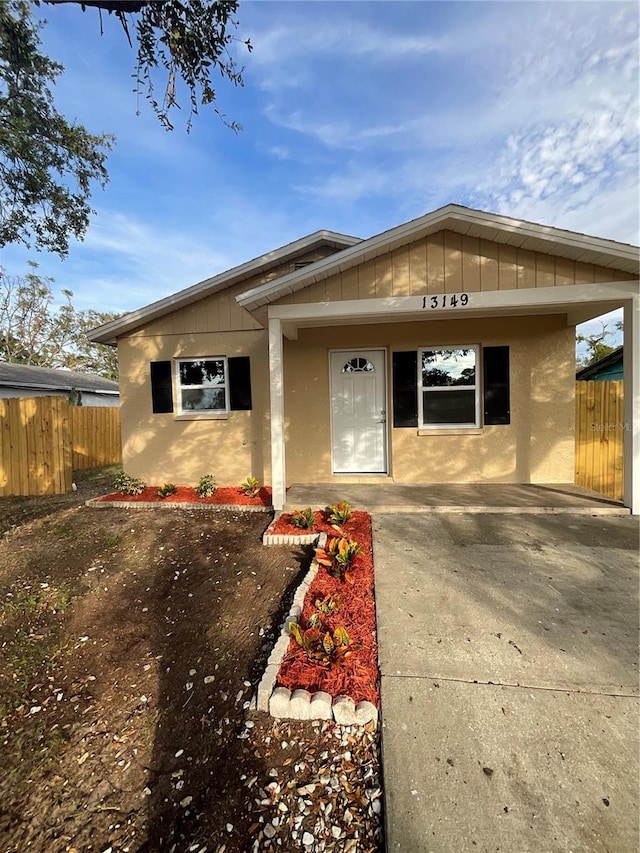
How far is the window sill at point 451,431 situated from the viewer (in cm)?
639

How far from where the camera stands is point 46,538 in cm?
506

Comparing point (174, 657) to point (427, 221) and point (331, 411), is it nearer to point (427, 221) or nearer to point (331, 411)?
point (331, 411)

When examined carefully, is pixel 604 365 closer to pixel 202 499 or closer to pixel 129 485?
pixel 202 499

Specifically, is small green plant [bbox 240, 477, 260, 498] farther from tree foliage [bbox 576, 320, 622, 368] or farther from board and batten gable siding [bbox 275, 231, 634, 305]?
tree foliage [bbox 576, 320, 622, 368]

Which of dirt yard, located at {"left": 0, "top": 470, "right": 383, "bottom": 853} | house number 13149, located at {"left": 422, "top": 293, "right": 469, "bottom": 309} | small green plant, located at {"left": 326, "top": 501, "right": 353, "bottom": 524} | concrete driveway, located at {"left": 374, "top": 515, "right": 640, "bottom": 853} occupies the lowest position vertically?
dirt yard, located at {"left": 0, "top": 470, "right": 383, "bottom": 853}

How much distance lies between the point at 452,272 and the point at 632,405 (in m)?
2.83

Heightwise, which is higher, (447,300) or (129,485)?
(447,300)

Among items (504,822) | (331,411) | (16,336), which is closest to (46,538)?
(331,411)

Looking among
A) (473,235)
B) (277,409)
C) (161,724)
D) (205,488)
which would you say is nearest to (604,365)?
(473,235)

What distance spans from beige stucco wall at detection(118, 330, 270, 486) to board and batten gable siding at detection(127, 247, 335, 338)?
0.13 meters

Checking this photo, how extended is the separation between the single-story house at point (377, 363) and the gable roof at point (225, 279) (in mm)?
31

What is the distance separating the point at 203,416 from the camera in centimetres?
707

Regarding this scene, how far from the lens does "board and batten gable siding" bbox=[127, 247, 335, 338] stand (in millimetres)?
6910

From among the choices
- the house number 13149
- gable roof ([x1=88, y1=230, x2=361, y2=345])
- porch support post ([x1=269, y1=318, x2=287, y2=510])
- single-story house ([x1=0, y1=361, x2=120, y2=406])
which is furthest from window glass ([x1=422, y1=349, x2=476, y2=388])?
single-story house ([x1=0, y1=361, x2=120, y2=406])
